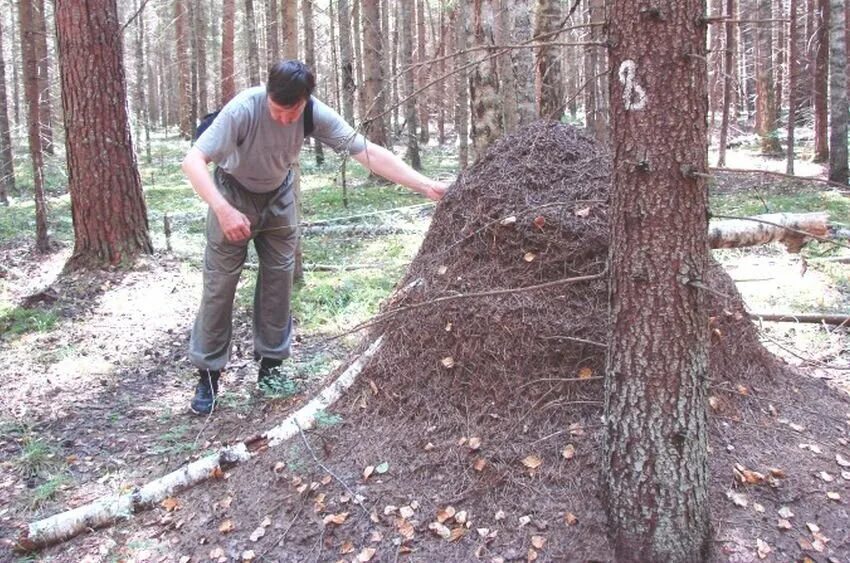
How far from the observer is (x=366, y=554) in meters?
2.79

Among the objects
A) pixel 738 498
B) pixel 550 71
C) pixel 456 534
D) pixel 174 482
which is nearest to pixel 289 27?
pixel 550 71

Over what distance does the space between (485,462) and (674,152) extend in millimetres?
1507

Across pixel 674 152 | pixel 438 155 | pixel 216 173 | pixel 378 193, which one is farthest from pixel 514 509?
pixel 438 155

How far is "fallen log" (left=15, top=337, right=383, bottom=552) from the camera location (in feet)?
10.6

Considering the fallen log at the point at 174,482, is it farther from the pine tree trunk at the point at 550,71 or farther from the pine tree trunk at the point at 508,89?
the pine tree trunk at the point at 508,89

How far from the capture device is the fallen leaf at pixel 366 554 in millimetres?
2775

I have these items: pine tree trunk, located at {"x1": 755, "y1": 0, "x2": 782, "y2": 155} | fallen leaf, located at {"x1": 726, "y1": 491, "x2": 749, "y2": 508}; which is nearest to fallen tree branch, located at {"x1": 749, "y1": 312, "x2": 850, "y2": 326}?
fallen leaf, located at {"x1": 726, "y1": 491, "x2": 749, "y2": 508}

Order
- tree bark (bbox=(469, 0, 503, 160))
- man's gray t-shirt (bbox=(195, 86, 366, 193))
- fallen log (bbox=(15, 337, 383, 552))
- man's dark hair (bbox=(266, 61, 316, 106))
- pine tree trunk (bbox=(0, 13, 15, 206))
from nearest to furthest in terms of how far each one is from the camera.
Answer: fallen log (bbox=(15, 337, 383, 552)), man's dark hair (bbox=(266, 61, 316, 106)), man's gray t-shirt (bbox=(195, 86, 366, 193)), tree bark (bbox=(469, 0, 503, 160)), pine tree trunk (bbox=(0, 13, 15, 206))

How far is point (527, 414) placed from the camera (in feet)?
10.2

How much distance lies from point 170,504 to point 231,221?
142 centimetres

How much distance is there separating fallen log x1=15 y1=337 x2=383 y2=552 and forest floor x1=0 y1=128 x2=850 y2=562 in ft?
0.20

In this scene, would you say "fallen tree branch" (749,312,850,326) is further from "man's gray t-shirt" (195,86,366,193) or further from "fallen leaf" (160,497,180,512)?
"fallen leaf" (160,497,180,512)

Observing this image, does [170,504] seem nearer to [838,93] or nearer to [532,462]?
[532,462]

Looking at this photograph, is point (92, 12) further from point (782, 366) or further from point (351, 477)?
point (782, 366)
